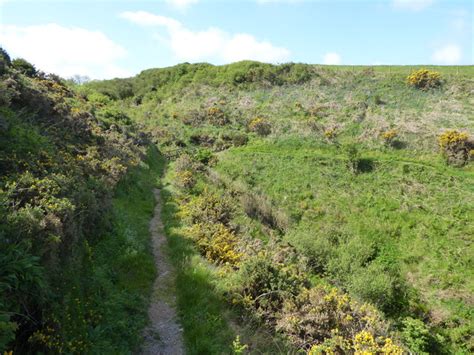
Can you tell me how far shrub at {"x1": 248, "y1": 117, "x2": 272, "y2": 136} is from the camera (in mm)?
32750

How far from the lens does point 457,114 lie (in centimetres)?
2828

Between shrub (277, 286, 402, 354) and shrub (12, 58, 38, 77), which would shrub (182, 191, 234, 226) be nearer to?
shrub (277, 286, 402, 354)

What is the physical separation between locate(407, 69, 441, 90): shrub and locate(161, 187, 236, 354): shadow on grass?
32.3m

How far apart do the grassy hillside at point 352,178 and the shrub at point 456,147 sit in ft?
1.69

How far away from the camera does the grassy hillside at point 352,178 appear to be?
13.6 metres

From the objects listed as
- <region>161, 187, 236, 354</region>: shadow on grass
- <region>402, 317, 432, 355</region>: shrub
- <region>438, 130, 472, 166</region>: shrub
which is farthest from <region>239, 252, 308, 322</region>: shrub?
<region>438, 130, 472, 166</region>: shrub

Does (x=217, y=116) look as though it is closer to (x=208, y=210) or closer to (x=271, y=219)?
(x=271, y=219)

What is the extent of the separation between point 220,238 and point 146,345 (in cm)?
549

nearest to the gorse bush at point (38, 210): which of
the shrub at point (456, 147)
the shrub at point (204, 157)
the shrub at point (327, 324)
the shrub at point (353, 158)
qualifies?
the shrub at point (327, 324)

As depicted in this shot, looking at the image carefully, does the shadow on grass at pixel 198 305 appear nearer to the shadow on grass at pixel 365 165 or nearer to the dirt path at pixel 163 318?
the dirt path at pixel 163 318

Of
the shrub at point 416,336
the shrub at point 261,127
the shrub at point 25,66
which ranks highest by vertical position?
the shrub at point 25,66

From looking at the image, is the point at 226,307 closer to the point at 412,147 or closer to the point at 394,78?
the point at 412,147

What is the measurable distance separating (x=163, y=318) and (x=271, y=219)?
11.3 m

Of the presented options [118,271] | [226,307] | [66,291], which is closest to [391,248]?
[226,307]
